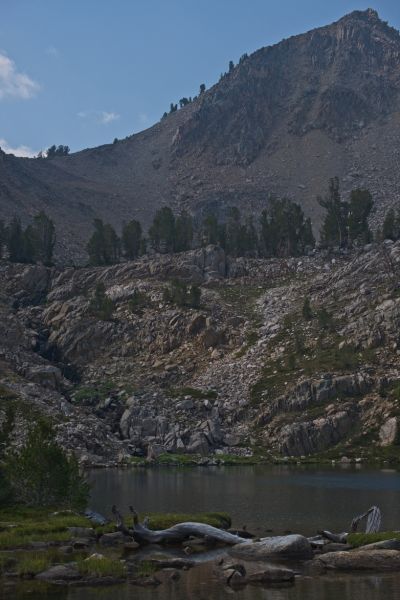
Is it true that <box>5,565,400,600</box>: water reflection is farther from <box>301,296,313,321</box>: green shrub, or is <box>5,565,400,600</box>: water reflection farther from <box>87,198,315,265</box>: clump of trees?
<box>87,198,315,265</box>: clump of trees

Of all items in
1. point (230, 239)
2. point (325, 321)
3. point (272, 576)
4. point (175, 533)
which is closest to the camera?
point (272, 576)

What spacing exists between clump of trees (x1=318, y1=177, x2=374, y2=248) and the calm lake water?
317 ft

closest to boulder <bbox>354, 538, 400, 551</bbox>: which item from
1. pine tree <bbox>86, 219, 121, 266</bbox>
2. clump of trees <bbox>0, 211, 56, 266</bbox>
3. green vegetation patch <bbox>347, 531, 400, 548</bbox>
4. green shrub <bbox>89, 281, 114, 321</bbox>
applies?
green vegetation patch <bbox>347, 531, 400, 548</bbox>

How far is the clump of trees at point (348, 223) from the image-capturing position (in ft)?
614

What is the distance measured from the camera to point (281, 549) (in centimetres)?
4141

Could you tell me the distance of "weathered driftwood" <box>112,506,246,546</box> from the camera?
4584cm

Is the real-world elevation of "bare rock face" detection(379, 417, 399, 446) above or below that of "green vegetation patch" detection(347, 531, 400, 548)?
above

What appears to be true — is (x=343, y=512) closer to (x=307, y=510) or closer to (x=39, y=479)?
(x=307, y=510)

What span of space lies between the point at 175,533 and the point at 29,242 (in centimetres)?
15306

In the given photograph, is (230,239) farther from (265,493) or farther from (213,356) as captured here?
(265,493)

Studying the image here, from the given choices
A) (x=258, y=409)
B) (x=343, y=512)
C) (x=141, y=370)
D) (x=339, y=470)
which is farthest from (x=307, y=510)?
(x=141, y=370)

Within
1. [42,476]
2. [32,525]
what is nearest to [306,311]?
[42,476]

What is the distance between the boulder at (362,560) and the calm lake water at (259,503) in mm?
1831

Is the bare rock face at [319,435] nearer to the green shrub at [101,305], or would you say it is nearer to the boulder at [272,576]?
the green shrub at [101,305]
